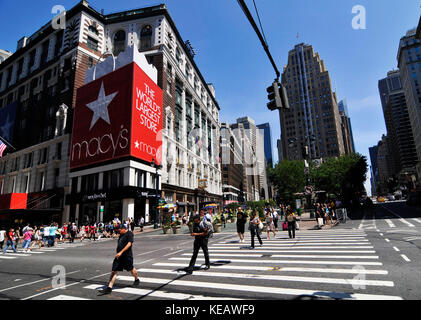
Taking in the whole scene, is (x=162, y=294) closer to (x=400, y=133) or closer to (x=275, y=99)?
(x=275, y=99)

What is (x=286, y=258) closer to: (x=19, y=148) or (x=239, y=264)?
(x=239, y=264)

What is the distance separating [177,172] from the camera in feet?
152

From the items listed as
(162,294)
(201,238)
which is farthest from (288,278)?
(162,294)

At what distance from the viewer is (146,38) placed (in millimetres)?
47844

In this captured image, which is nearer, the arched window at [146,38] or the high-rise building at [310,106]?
the arched window at [146,38]

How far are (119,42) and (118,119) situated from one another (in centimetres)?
2427

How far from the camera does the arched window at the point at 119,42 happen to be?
48.7 meters

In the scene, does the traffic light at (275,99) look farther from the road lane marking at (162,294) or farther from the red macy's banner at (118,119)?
the red macy's banner at (118,119)

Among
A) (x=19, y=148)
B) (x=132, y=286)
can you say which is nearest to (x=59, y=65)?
(x=19, y=148)

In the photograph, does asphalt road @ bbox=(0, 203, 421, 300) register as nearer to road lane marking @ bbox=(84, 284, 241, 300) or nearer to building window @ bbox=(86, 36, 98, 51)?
road lane marking @ bbox=(84, 284, 241, 300)

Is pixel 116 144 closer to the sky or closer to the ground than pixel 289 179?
closer to the sky

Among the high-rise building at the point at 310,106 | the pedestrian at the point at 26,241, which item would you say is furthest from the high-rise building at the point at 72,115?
the high-rise building at the point at 310,106

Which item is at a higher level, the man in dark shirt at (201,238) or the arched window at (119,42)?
the arched window at (119,42)
